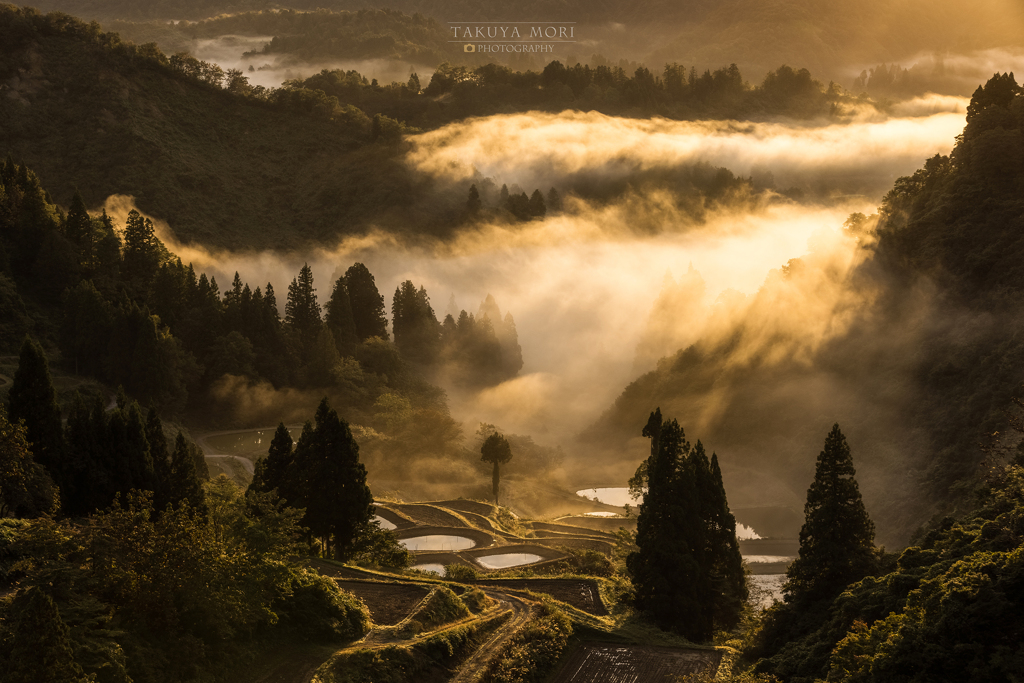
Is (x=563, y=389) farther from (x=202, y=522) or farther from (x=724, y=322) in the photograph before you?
(x=202, y=522)

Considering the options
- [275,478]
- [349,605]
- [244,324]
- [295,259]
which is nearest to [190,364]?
[244,324]

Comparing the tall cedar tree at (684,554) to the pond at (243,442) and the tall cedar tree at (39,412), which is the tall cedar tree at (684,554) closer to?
the tall cedar tree at (39,412)

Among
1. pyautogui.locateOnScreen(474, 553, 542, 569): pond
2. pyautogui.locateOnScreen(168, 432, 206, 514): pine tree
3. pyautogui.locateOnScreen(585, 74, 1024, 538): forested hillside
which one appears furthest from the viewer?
pyautogui.locateOnScreen(585, 74, 1024, 538): forested hillside

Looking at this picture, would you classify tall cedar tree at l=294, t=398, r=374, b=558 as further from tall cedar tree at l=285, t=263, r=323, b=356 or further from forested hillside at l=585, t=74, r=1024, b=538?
tall cedar tree at l=285, t=263, r=323, b=356

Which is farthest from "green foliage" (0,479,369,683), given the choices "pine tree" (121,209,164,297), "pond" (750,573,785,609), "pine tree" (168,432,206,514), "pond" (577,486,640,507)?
"pine tree" (121,209,164,297)

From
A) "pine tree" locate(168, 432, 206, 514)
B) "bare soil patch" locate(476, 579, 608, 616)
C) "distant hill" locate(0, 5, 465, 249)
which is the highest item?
"distant hill" locate(0, 5, 465, 249)

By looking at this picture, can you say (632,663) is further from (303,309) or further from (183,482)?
(303,309)
